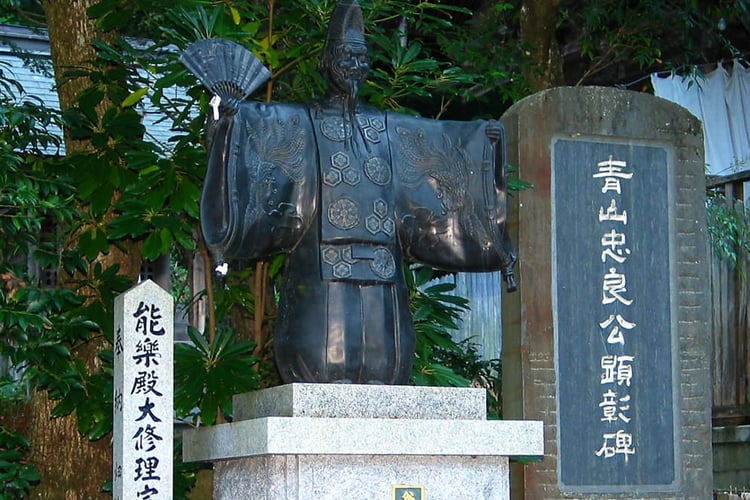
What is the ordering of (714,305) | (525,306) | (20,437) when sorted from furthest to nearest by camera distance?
(714,305)
(525,306)
(20,437)

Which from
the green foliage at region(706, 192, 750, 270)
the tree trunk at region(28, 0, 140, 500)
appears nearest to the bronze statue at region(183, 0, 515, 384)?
the tree trunk at region(28, 0, 140, 500)

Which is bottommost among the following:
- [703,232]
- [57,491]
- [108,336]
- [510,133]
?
[57,491]

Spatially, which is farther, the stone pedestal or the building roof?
the building roof

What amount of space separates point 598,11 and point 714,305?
97.9 inches

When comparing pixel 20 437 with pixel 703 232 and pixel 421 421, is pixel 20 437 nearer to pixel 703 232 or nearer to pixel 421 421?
pixel 421 421

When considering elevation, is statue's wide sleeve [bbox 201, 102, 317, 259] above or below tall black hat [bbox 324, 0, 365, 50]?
below

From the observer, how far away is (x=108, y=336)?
6270 millimetres

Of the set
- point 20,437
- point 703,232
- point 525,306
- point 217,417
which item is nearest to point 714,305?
point 703,232

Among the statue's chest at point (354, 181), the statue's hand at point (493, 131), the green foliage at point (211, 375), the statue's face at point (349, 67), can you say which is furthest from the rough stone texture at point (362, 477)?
the statue's face at point (349, 67)

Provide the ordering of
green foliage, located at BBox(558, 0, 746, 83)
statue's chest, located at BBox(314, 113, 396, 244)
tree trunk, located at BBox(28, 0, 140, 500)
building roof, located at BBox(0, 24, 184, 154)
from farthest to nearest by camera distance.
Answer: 1. building roof, located at BBox(0, 24, 184, 154)
2. green foliage, located at BBox(558, 0, 746, 83)
3. tree trunk, located at BBox(28, 0, 140, 500)
4. statue's chest, located at BBox(314, 113, 396, 244)

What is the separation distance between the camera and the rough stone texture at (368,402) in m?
4.52

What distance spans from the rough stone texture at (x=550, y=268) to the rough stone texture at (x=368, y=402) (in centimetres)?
219

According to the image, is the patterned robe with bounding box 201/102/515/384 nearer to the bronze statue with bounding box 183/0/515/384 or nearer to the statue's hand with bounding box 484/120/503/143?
the bronze statue with bounding box 183/0/515/384

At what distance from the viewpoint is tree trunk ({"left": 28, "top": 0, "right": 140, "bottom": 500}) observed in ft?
21.3
